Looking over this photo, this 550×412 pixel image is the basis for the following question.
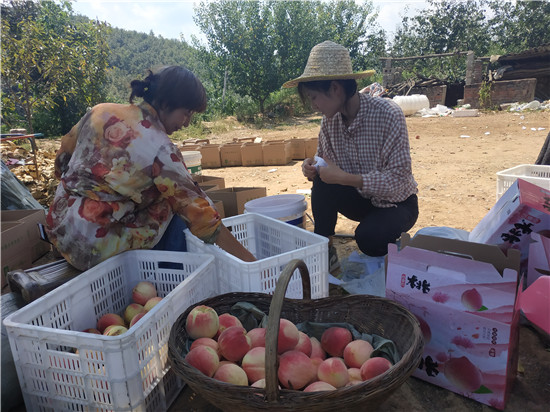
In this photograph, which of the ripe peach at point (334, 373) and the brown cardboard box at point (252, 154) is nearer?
the ripe peach at point (334, 373)

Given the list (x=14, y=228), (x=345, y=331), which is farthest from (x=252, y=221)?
(x=14, y=228)

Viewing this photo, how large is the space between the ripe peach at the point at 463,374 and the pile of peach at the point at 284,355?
39 centimetres

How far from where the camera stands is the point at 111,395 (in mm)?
1214

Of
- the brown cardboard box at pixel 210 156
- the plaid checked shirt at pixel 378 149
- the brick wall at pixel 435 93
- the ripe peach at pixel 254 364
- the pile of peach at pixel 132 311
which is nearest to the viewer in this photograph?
the ripe peach at pixel 254 364

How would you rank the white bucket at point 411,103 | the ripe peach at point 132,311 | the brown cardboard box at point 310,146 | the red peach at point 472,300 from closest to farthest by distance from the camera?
the red peach at point 472,300
the ripe peach at point 132,311
the brown cardboard box at point 310,146
the white bucket at point 411,103

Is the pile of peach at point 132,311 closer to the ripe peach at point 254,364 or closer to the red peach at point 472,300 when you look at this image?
the ripe peach at point 254,364

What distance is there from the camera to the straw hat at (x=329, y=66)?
232 centimetres

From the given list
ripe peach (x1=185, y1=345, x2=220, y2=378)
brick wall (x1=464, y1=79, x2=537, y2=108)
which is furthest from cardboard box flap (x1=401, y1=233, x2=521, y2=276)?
brick wall (x1=464, y1=79, x2=537, y2=108)

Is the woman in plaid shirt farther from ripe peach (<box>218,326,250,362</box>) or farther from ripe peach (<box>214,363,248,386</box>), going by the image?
ripe peach (<box>214,363,248,386</box>)

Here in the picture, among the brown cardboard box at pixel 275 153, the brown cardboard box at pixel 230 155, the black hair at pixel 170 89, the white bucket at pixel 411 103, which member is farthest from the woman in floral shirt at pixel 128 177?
the white bucket at pixel 411 103

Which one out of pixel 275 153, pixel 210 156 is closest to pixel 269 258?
pixel 275 153

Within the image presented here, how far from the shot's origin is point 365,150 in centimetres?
248

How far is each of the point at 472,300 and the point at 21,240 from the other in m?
2.94

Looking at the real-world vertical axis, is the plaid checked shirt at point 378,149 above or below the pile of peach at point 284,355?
above
